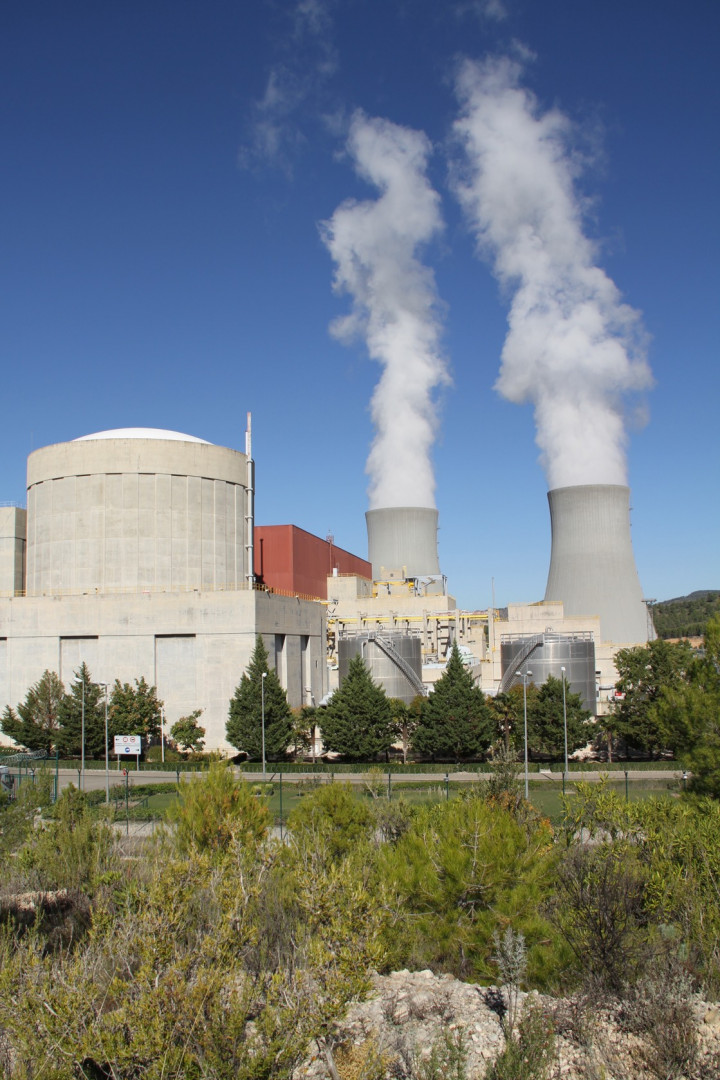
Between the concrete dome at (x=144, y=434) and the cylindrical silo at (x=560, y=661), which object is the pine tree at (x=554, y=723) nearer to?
the cylindrical silo at (x=560, y=661)

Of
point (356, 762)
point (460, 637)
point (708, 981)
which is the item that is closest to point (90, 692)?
point (356, 762)

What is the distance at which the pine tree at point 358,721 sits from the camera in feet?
117

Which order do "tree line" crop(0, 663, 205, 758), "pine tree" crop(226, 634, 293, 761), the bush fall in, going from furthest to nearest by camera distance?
"tree line" crop(0, 663, 205, 758) → "pine tree" crop(226, 634, 293, 761) → the bush

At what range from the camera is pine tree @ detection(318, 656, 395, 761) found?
3562 cm

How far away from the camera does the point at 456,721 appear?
3506 cm

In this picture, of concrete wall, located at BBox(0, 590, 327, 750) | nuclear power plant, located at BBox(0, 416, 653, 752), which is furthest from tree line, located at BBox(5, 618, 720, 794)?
nuclear power plant, located at BBox(0, 416, 653, 752)

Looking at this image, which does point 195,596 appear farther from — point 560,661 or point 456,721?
point 560,661

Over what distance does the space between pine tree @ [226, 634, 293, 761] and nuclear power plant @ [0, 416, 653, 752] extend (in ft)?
10.5

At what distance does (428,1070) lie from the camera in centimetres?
691

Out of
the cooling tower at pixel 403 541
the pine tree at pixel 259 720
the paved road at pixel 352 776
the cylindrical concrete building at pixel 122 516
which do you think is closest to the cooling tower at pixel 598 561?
the cooling tower at pixel 403 541

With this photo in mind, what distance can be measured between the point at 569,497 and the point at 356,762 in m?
19.7

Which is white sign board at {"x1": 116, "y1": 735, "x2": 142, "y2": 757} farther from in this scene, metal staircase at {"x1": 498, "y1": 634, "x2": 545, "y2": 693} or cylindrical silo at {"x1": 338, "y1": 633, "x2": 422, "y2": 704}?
metal staircase at {"x1": 498, "y1": 634, "x2": 545, "y2": 693}

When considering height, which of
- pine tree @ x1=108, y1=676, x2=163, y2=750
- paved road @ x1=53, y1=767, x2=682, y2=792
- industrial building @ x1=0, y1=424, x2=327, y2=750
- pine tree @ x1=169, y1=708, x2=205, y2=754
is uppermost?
industrial building @ x1=0, y1=424, x2=327, y2=750

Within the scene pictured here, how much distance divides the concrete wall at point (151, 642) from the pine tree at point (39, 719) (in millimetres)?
2025
